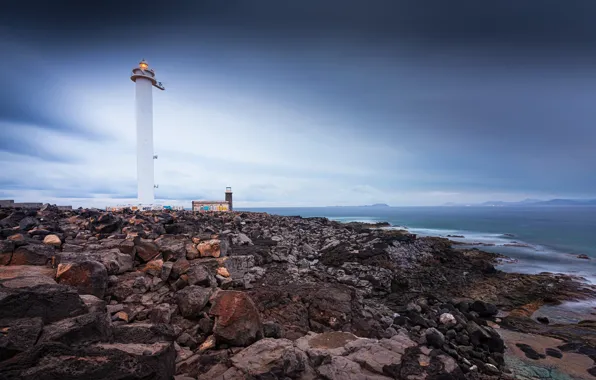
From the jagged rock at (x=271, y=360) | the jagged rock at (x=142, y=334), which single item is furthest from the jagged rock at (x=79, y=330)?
the jagged rock at (x=271, y=360)

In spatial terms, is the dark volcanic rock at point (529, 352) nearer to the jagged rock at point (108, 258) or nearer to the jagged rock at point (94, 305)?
the jagged rock at point (94, 305)

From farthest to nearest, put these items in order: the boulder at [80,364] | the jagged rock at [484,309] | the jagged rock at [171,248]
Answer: the jagged rock at [484,309], the jagged rock at [171,248], the boulder at [80,364]

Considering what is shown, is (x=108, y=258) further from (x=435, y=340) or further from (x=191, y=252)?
(x=435, y=340)

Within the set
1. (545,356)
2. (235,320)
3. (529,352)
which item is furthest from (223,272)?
(545,356)

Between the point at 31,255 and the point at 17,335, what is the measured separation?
4440 millimetres

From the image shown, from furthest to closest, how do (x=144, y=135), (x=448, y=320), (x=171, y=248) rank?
(x=144, y=135) → (x=171, y=248) → (x=448, y=320)

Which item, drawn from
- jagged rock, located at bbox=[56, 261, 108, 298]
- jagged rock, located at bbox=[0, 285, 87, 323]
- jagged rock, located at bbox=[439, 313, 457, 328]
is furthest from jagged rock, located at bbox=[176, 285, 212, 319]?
jagged rock, located at bbox=[439, 313, 457, 328]

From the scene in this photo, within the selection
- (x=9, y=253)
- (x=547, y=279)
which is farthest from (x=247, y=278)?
(x=547, y=279)

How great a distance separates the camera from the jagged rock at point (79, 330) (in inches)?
123

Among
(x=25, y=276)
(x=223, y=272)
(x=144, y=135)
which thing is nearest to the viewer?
(x=25, y=276)

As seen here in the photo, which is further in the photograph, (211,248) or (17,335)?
(211,248)

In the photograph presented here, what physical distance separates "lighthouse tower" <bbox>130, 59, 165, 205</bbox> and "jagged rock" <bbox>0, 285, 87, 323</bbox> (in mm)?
32546

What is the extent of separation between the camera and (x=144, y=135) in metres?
32.6

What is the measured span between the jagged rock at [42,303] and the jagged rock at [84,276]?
1387 millimetres
